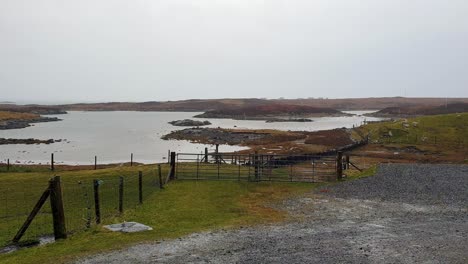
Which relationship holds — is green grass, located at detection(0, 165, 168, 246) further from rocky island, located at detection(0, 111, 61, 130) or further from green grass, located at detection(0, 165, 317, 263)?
rocky island, located at detection(0, 111, 61, 130)

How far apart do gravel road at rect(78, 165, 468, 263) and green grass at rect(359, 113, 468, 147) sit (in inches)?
1429

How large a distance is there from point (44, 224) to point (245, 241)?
9934 mm

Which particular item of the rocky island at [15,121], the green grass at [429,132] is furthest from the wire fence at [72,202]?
the rocky island at [15,121]

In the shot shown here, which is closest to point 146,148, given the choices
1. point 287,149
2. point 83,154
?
point 83,154

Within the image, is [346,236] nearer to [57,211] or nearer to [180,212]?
[180,212]

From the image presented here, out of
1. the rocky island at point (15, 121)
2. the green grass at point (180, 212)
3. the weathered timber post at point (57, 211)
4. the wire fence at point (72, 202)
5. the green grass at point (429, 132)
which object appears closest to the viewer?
the green grass at point (180, 212)

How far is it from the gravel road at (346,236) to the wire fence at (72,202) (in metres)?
5.51

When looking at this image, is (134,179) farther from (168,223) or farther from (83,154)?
(83,154)

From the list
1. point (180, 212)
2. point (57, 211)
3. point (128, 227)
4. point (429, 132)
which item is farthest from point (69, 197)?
point (429, 132)

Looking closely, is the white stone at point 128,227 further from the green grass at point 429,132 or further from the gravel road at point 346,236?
the green grass at point 429,132

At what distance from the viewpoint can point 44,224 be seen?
19.2 m

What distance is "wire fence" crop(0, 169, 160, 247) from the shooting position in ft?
59.9

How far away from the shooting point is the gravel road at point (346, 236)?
13.5 meters


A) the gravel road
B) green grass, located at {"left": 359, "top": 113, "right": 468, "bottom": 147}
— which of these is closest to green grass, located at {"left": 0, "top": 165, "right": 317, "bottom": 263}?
the gravel road
